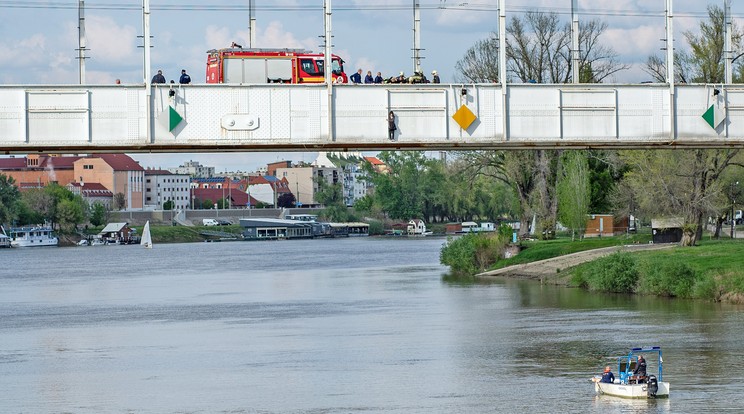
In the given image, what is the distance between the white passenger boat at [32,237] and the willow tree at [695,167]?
109217mm

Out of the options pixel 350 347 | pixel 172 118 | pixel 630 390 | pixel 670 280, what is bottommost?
pixel 630 390

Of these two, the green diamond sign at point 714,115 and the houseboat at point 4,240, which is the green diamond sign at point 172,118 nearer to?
the green diamond sign at point 714,115

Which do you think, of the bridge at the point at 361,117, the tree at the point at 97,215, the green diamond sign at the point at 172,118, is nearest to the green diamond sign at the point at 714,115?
the bridge at the point at 361,117

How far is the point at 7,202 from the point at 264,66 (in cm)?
13010

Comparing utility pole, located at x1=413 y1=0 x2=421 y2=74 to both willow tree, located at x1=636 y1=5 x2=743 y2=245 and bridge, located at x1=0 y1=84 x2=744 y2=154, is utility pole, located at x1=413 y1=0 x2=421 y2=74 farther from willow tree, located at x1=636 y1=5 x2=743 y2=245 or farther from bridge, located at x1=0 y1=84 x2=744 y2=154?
willow tree, located at x1=636 y1=5 x2=743 y2=245

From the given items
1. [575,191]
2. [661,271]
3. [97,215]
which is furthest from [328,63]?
[97,215]

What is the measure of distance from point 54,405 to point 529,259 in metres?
51.0

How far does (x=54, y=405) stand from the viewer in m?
36.6

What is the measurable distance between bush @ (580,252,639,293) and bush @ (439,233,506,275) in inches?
753

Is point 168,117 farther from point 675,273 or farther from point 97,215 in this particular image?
point 97,215

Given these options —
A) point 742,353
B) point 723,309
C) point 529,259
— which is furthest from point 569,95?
point 529,259

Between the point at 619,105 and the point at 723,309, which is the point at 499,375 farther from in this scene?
the point at 723,309

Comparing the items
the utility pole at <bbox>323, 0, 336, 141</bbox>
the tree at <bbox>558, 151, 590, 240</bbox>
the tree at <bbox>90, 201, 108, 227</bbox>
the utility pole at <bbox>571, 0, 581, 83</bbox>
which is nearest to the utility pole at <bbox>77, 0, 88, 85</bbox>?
the utility pole at <bbox>323, 0, 336, 141</bbox>

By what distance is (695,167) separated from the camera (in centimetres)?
7538
